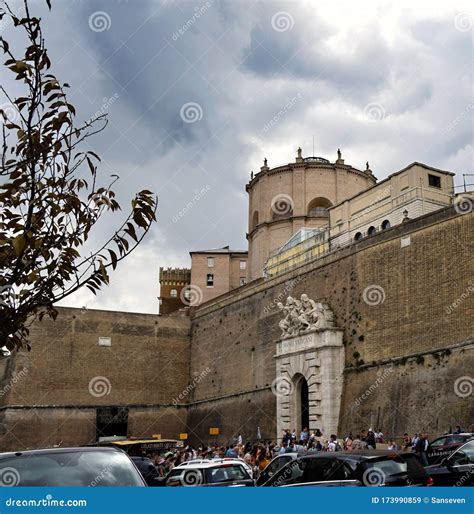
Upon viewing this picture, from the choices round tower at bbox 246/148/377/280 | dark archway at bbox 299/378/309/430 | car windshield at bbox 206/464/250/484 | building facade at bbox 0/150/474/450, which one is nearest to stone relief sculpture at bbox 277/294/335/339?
building facade at bbox 0/150/474/450

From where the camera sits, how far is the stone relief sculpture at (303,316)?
3017 centimetres

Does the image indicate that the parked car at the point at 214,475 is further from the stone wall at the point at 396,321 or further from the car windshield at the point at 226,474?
the stone wall at the point at 396,321

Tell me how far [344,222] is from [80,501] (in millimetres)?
32988

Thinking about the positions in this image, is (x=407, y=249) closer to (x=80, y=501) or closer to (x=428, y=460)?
(x=428, y=460)

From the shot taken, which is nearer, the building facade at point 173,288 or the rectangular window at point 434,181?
the rectangular window at point 434,181

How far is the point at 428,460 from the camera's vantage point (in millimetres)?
16672

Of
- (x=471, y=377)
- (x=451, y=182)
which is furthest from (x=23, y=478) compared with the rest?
(x=451, y=182)

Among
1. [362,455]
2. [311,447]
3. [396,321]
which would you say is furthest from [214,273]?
[362,455]

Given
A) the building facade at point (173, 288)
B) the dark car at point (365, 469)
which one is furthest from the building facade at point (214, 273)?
the dark car at point (365, 469)

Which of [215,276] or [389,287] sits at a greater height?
[215,276]

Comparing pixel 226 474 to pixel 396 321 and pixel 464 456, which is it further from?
pixel 396 321

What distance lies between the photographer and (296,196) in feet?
170

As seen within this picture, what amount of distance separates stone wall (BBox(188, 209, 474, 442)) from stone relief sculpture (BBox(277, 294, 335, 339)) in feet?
1.79

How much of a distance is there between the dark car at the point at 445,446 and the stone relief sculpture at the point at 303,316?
13001 mm
